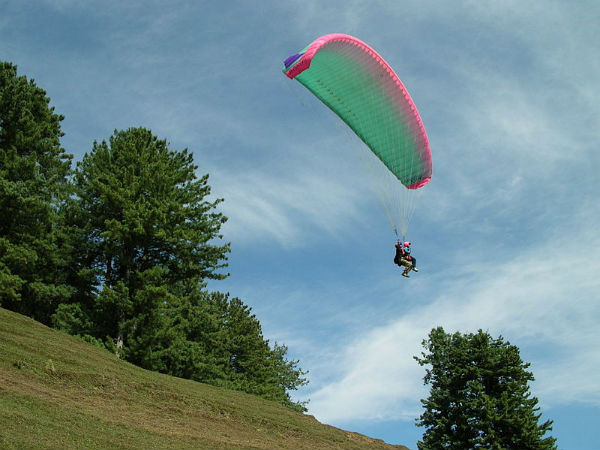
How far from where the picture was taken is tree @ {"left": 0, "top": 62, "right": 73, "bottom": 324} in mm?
24062

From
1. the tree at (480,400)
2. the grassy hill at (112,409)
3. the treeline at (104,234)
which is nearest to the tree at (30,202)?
the treeline at (104,234)

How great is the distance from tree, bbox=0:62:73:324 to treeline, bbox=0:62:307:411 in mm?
53

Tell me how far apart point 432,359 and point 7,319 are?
27184 mm

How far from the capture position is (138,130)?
30.9 m

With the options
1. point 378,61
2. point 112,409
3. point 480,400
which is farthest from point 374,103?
point 480,400

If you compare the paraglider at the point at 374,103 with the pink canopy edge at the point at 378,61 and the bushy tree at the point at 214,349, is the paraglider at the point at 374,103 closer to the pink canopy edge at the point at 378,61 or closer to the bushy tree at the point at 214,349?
the pink canopy edge at the point at 378,61

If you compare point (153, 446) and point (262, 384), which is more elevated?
point (262, 384)

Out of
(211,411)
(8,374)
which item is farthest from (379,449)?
(8,374)

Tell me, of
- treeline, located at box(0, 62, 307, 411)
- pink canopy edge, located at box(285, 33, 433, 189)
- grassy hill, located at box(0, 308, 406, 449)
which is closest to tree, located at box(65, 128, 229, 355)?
treeline, located at box(0, 62, 307, 411)

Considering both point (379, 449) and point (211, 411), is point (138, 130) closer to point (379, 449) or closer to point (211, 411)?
point (211, 411)

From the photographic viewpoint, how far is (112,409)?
585 inches

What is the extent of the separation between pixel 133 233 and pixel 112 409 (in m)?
12.9

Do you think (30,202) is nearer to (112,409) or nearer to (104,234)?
(104,234)

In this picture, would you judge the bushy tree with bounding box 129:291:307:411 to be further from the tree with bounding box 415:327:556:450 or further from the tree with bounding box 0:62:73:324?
the tree with bounding box 415:327:556:450
